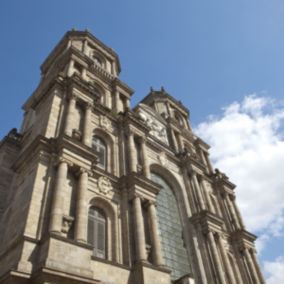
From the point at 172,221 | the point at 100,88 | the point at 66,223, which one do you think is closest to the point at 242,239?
the point at 172,221

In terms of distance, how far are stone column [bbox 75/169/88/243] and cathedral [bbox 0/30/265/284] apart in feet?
0.17

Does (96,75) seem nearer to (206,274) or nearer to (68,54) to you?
(68,54)

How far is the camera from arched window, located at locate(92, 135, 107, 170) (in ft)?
65.1

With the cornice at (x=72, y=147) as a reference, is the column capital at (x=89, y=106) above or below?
above

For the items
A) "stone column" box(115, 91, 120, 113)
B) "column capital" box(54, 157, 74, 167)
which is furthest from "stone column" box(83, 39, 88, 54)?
"column capital" box(54, 157, 74, 167)

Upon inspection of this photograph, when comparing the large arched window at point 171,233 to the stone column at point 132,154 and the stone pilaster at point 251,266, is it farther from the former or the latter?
the stone pilaster at point 251,266

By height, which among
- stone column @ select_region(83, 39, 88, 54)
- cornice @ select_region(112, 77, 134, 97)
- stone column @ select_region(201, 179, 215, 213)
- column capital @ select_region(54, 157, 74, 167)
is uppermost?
stone column @ select_region(83, 39, 88, 54)

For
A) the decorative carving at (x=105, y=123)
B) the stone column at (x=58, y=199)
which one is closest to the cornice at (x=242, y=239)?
the decorative carving at (x=105, y=123)

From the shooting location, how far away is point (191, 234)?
883 inches

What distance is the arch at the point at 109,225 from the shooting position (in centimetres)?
1545

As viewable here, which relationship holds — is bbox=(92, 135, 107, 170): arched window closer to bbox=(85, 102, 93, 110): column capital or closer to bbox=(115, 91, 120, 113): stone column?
bbox=(85, 102, 93, 110): column capital

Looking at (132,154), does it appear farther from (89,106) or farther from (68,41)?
(68,41)

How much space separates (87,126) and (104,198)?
4846 millimetres

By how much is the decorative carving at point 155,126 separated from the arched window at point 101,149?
8.29 meters
